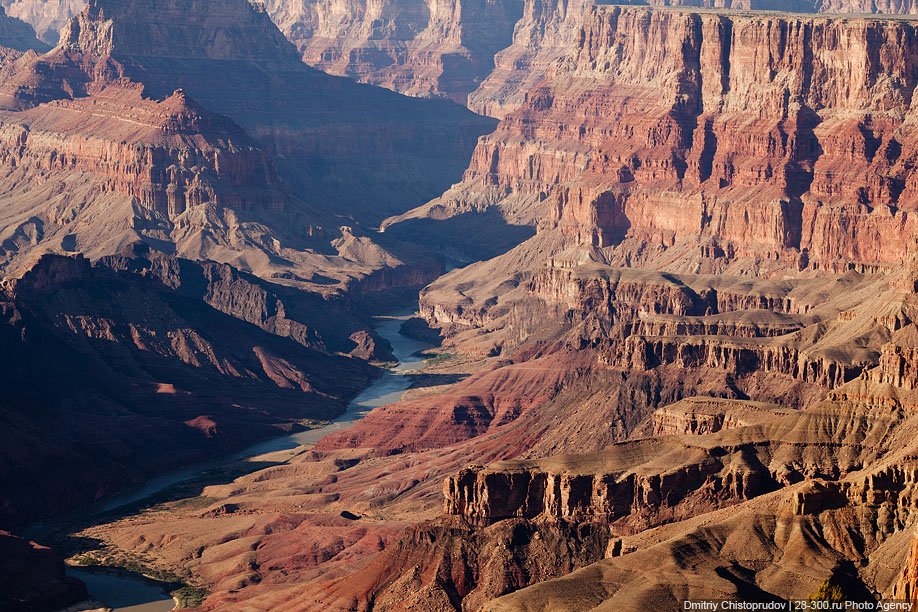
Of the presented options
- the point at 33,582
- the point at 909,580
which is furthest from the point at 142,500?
the point at 909,580

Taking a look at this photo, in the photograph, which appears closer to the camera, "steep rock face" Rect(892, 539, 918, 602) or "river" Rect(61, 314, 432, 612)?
"steep rock face" Rect(892, 539, 918, 602)

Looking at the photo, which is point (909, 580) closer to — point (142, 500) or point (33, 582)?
point (33, 582)

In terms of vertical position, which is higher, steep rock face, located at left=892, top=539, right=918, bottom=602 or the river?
steep rock face, located at left=892, top=539, right=918, bottom=602

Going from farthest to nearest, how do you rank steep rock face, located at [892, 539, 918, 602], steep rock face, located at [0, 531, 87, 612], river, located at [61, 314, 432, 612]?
river, located at [61, 314, 432, 612] < steep rock face, located at [0, 531, 87, 612] < steep rock face, located at [892, 539, 918, 602]

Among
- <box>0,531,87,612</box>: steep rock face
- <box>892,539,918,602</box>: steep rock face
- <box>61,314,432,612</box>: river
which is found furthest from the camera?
<box>61,314,432,612</box>: river

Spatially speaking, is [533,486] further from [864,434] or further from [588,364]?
[588,364]

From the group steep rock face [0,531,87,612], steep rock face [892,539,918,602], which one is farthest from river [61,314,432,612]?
steep rock face [892,539,918,602]

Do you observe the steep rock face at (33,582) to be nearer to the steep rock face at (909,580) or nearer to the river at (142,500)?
the river at (142,500)

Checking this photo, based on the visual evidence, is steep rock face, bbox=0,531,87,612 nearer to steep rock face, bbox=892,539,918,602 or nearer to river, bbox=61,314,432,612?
river, bbox=61,314,432,612

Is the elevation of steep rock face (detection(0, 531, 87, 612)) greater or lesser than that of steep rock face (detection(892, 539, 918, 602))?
lesser

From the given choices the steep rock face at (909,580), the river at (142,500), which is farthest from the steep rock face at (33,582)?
the steep rock face at (909,580)
